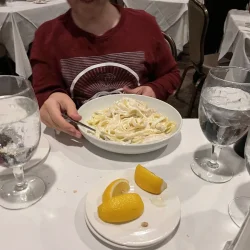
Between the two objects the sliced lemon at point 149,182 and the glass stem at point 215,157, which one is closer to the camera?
the sliced lemon at point 149,182

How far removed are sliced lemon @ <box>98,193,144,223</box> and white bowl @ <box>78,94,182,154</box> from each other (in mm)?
166

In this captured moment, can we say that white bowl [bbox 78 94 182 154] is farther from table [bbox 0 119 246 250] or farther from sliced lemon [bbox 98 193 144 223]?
sliced lemon [bbox 98 193 144 223]

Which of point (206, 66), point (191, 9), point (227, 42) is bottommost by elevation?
point (206, 66)

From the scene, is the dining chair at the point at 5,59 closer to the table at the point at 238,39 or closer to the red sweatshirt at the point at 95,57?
the red sweatshirt at the point at 95,57

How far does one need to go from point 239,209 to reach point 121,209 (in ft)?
0.77

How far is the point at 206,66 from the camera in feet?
7.98

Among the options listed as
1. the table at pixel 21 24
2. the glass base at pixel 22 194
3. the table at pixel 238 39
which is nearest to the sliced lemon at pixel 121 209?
the glass base at pixel 22 194

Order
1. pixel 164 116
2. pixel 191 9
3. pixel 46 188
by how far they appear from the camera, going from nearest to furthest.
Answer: pixel 46 188
pixel 164 116
pixel 191 9

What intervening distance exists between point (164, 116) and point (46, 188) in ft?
1.26

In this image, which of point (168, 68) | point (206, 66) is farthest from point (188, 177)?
point (206, 66)

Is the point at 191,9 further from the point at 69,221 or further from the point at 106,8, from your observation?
the point at 69,221

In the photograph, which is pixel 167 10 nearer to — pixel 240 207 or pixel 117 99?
pixel 117 99

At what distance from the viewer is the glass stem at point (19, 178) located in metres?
0.61

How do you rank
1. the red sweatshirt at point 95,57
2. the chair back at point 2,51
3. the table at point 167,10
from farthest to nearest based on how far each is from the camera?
1. the table at point 167,10
2. the chair back at point 2,51
3. the red sweatshirt at point 95,57
